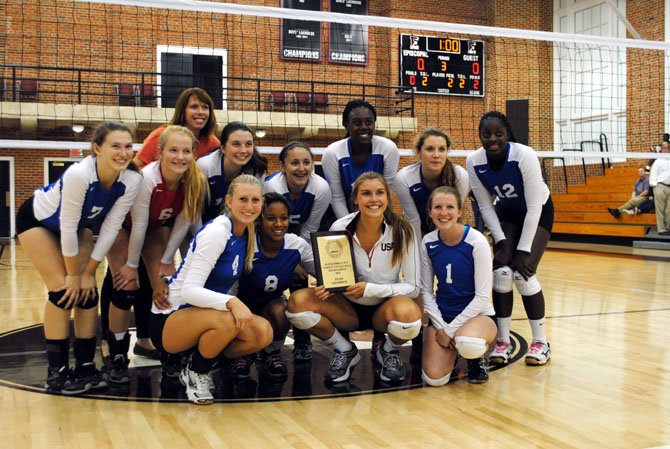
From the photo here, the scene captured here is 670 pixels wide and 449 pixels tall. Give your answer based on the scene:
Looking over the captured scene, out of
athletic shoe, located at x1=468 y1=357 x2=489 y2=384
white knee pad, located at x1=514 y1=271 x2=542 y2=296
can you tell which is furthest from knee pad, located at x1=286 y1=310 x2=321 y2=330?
white knee pad, located at x1=514 y1=271 x2=542 y2=296

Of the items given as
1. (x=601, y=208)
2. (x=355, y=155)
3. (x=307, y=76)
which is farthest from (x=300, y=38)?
(x=355, y=155)

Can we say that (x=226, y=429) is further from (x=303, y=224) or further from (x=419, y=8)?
(x=419, y=8)

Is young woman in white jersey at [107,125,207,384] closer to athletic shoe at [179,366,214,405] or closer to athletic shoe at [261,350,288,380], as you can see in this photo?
athletic shoe at [179,366,214,405]

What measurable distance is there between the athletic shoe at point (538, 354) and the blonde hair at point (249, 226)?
5.39ft

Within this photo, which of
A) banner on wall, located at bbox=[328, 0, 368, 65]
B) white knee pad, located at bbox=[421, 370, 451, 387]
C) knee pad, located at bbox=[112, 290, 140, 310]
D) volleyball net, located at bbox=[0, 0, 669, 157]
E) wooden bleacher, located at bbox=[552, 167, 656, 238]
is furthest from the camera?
banner on wall, located at bbox=[328, 0, 368, 65]

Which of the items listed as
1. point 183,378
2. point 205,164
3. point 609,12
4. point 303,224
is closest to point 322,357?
point 303,224

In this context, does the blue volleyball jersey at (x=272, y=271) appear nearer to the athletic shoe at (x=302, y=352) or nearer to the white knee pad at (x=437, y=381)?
the athletic shoe at (x=302, y=352)

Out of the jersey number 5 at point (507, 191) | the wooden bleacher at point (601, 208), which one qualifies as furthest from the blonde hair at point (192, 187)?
the wooden bleacher at point (601, 208)

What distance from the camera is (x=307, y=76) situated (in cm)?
1516

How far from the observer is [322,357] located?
393 cm

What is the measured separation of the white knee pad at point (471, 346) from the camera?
10.8 ft

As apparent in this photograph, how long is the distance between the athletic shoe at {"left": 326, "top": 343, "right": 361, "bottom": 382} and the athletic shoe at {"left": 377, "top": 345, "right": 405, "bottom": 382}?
16 centimetres

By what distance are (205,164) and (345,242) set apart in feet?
2.95

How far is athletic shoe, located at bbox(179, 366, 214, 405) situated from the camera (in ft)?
9.91
